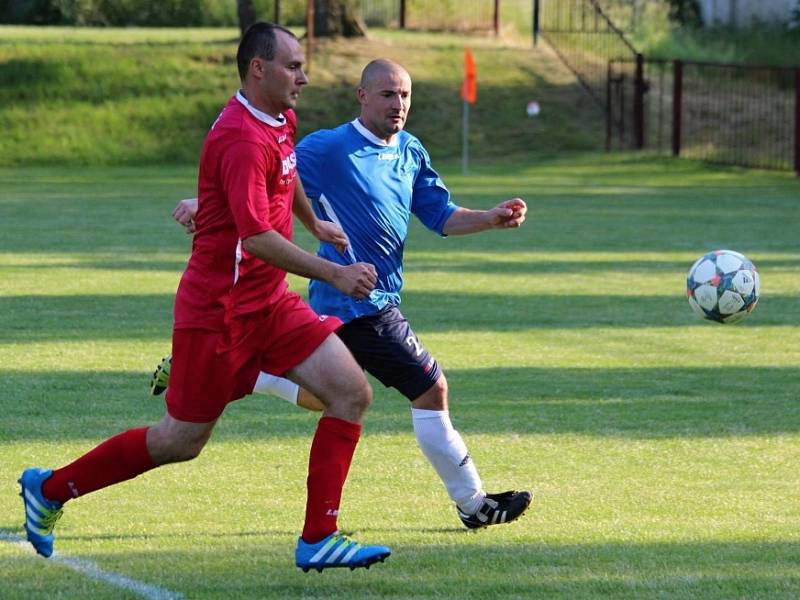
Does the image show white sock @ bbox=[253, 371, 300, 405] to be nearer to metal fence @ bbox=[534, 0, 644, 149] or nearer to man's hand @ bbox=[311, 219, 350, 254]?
man's hand @ bbox=[311, 219, 350, 254]

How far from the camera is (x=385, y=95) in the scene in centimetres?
669

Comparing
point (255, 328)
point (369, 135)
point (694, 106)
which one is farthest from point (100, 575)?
point (694, 106)

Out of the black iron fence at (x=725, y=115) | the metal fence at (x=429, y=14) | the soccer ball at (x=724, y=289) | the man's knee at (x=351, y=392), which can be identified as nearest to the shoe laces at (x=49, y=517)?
the man's knee at (x=351, y=392)

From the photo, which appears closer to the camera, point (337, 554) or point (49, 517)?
point (337, 554)

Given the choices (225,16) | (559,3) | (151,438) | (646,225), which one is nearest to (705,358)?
(151,438)

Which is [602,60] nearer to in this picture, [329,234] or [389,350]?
[389,350]

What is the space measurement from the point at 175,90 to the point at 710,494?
28963 mm

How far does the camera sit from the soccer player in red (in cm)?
566

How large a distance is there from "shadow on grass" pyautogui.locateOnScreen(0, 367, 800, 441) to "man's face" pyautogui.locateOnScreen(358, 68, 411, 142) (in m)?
2.28

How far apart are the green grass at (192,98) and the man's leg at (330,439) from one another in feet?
87.9

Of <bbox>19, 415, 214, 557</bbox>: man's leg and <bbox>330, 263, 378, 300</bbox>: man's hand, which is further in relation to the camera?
<bbox>19, 415, 214, 557</bbox>: man's leg

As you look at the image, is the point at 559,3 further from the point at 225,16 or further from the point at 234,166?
the point at 234,166

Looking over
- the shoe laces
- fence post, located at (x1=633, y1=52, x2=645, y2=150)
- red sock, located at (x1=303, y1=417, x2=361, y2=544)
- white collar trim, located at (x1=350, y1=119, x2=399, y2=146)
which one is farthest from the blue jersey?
fence post, located at (x1=633, y1=52, x2=645, y2=150)

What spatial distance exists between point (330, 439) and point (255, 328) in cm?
49
